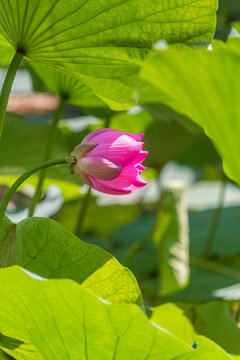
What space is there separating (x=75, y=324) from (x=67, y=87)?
1.50ft

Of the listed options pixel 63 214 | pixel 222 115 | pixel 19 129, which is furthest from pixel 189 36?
pixel 63 214

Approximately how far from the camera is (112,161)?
1.82ft

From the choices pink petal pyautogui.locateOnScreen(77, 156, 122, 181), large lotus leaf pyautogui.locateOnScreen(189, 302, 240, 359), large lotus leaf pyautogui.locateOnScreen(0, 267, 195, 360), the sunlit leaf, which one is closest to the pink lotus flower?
pink petal pyautogui.locateOnScreen(77, 156, 122, 181)

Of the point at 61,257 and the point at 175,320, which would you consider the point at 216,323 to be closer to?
the point at 175,320

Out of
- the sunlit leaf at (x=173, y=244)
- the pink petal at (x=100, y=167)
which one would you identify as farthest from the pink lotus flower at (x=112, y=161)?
the sunlit leaf at (x=173, y=244)

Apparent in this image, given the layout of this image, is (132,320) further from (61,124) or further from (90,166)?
Answer: (61,124)

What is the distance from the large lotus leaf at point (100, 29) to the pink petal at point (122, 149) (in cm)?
11

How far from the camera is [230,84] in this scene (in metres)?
0.39

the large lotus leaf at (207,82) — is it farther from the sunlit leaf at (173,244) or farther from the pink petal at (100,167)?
the sunlit leaf at (173,244)

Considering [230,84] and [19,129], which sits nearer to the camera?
[230,84]

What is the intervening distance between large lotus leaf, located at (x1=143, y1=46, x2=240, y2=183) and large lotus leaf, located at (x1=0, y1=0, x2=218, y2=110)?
0.64 feet

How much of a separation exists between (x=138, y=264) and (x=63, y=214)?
32cm

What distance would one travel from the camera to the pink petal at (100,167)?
1.79 ft

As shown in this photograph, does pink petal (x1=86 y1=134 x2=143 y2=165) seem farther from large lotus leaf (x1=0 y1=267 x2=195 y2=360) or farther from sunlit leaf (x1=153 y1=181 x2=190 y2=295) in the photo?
sunlit leaf (x1=153 y1=181 x2=190 y2=295)
